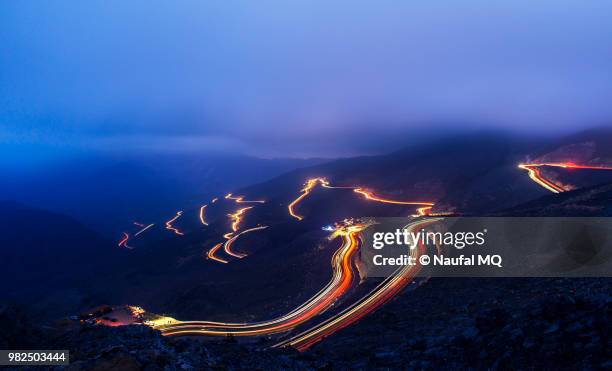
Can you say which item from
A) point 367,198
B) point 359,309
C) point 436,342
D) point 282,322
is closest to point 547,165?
point 367,198

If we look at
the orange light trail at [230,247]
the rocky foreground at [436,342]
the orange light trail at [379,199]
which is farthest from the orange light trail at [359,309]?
the orange light trail at [379,199]

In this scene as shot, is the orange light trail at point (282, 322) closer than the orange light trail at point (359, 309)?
No

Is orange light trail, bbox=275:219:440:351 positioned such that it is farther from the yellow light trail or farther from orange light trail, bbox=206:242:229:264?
orange light trail, bbox=206:242:229:264

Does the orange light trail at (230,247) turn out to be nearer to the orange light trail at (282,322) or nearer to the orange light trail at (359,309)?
the orange light trail at (282,322)

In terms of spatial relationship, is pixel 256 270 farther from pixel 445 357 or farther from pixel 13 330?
pixel 445 357

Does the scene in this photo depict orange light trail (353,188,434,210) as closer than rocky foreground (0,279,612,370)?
No

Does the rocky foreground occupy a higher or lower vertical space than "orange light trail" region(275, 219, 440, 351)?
lower

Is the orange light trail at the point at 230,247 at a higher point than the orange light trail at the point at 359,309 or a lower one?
higher

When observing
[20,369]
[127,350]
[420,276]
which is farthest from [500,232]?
[20,369]

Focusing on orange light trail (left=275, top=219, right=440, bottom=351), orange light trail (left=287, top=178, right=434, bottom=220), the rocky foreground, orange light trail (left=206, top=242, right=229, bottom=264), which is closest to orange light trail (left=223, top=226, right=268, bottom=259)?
orange light trail (left=206, top=242, right=229, bottom=264)
